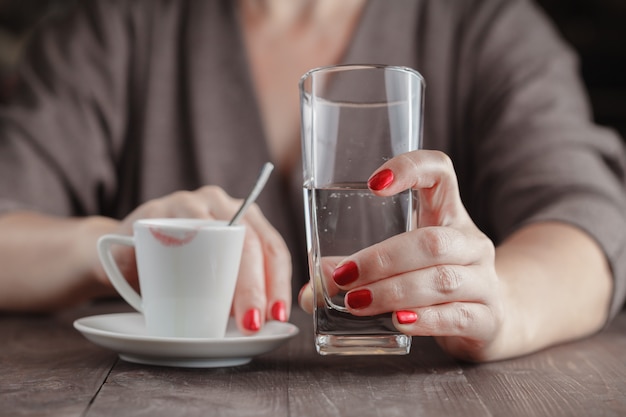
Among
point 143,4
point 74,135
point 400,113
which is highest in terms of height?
point 143,4

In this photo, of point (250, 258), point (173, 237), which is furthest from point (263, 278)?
point (173, 237)

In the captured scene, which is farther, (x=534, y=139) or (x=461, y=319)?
(x=534, y=139)

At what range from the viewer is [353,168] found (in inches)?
28.5

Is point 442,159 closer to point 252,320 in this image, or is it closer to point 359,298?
point 359,298

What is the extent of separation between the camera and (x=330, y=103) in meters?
0.72

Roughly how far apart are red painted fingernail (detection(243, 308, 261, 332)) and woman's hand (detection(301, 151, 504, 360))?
150mm

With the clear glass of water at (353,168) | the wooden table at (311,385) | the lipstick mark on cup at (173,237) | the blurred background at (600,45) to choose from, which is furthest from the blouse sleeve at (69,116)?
the blurred background at (600,45)

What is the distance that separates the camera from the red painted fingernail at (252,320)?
2.80ft

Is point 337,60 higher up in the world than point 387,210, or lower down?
higher up

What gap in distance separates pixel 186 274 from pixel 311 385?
0.59ft

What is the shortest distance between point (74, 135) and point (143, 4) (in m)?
0.34

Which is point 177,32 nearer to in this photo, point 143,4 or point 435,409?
point 143,4

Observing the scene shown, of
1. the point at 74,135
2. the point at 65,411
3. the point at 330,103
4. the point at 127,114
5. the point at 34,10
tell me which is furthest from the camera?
the point at 34,10

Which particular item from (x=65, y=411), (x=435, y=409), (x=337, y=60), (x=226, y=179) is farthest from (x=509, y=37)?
(x=65, y=411)
